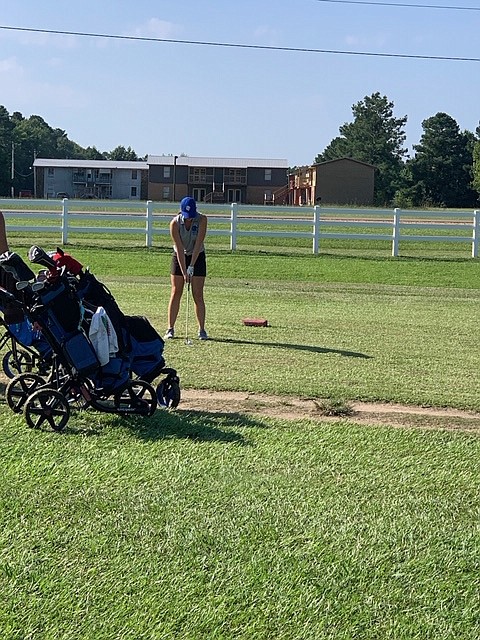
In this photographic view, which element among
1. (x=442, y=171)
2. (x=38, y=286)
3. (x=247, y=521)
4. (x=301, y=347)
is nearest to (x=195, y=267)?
(x=301, y=347)

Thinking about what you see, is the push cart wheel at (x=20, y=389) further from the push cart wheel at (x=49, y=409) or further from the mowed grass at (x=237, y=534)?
the push cart wheel at (x=49, y=409)

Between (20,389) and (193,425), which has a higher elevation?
(20,389)

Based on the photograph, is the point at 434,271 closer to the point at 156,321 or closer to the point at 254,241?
the point at 254,241

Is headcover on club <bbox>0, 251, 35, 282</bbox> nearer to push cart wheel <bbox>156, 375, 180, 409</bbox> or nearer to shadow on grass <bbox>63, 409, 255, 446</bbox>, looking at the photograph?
shadow on grass <bbox>63, 409, 255, 446</bbox>

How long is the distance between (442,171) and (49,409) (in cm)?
8806

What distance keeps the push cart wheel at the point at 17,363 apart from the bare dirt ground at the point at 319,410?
1.32m

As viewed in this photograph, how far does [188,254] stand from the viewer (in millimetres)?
9680

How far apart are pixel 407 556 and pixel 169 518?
117 cm

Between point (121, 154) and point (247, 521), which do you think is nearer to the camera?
point (247, 521)

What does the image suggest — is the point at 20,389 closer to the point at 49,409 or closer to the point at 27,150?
the point at 49,409

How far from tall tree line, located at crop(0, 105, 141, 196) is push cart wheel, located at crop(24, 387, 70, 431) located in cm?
9039

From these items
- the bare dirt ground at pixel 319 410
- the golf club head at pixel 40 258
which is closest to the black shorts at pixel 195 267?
the bare dirt ground at pixel 319 410

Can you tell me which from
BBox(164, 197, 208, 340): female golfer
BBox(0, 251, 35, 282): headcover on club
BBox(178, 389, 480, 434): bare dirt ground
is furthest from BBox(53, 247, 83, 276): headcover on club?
BBox(164, 197, 208, 340): female golfer

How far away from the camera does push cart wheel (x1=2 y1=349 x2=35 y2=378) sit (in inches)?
276
